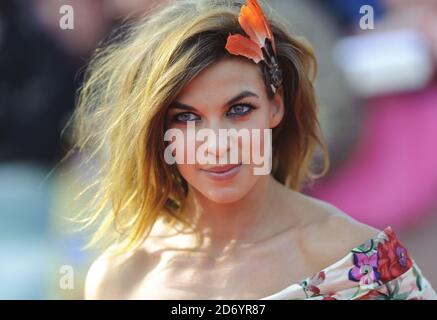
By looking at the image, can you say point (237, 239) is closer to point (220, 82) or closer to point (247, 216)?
point (247, 216)

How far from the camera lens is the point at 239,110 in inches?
61.6

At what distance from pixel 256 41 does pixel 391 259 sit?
56 centimetres

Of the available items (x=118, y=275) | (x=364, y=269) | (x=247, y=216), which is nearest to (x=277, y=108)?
(x=247, y=216)

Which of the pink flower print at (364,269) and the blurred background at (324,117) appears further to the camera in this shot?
the blurred background at (324,117)

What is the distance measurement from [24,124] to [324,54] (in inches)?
41.5

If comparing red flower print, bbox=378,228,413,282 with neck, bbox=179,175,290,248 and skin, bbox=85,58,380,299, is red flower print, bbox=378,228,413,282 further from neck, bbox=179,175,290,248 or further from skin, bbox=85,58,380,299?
neck, bbox=179,175,290,248

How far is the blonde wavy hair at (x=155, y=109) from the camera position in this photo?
153 centimetres

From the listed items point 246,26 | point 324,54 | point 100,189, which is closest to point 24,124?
point 100,189

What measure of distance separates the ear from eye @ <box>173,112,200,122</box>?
0.17 metres

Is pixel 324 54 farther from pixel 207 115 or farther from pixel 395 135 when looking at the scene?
pixel 207 115

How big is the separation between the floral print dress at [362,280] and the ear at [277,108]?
33cm

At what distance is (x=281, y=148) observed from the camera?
174 centimetres

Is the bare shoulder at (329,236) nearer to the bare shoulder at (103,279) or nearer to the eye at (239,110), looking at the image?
the eye at (239,110)

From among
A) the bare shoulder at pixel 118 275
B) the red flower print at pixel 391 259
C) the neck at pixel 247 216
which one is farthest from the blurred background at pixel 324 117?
the red flower print at pixel 391 259
